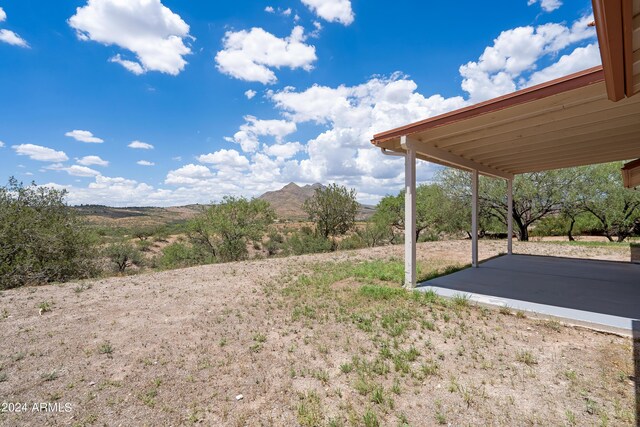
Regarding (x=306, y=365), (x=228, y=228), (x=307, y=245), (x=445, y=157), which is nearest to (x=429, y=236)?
(x=307, y=245)

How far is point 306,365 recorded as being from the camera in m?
2.86

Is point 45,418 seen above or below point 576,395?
below

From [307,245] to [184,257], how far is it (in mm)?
6021

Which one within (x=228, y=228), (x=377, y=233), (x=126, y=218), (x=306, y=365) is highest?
(x=126, y=218)

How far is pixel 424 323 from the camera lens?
3656 mm

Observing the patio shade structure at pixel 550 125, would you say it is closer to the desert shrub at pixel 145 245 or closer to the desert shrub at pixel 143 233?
the desert shrub at pixel 145 245

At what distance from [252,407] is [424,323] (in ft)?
7.70

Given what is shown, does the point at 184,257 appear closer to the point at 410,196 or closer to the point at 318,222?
the point at 318,222

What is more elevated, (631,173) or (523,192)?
(523,192)

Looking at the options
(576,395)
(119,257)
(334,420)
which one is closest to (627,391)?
(576,395)

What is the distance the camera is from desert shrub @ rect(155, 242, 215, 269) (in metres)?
13.3

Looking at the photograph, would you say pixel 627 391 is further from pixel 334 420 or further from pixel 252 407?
pixel 252 407

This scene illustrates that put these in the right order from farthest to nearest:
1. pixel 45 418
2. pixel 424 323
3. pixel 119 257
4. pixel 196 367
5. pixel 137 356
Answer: pixel 119 257, pixel 424 323, pixel 137 356, pixel 196 367, pixel 45 418

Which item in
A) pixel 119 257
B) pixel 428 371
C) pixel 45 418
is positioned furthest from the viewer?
pixel 119 257
